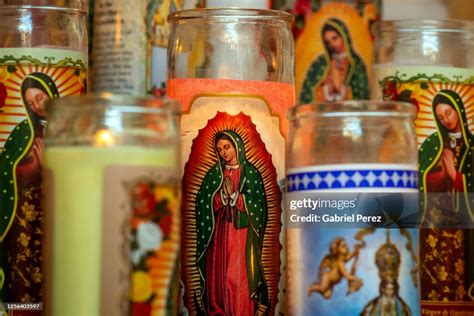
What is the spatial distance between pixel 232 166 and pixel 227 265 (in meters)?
0.08

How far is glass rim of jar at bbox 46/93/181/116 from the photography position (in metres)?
0.65

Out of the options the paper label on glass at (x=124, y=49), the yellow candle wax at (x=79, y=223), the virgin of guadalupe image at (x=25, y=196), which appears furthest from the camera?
the paper label on glass at (x=124, y=49)

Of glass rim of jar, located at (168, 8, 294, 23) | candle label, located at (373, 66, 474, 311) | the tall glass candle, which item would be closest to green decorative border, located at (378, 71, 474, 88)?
candle label, located at (373, 66, 474, 311)

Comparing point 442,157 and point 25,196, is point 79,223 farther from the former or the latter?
point 442,157

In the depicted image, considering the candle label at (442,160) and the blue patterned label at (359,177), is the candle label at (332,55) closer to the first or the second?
the candle label at (442,160)

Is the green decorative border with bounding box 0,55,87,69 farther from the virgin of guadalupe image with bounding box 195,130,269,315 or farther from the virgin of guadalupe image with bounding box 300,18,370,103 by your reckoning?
the virgin of guadalupe image with bounding box 300,18,370,103

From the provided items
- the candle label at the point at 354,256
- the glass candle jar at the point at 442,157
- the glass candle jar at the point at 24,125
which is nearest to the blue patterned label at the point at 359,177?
the candle label at the point at 354,256

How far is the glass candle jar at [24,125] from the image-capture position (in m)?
0.76

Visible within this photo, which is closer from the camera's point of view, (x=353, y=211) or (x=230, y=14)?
(x=353, y=211)

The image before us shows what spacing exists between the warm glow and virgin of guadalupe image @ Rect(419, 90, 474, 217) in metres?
0.29

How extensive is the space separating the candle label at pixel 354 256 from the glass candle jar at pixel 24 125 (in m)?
0.21

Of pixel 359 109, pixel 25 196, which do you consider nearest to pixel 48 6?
pixel 25 196

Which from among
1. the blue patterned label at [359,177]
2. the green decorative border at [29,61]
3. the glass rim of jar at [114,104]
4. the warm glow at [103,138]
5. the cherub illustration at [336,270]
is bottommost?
the cherub illustration at [336,270]

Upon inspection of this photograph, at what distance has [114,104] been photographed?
65 cm
